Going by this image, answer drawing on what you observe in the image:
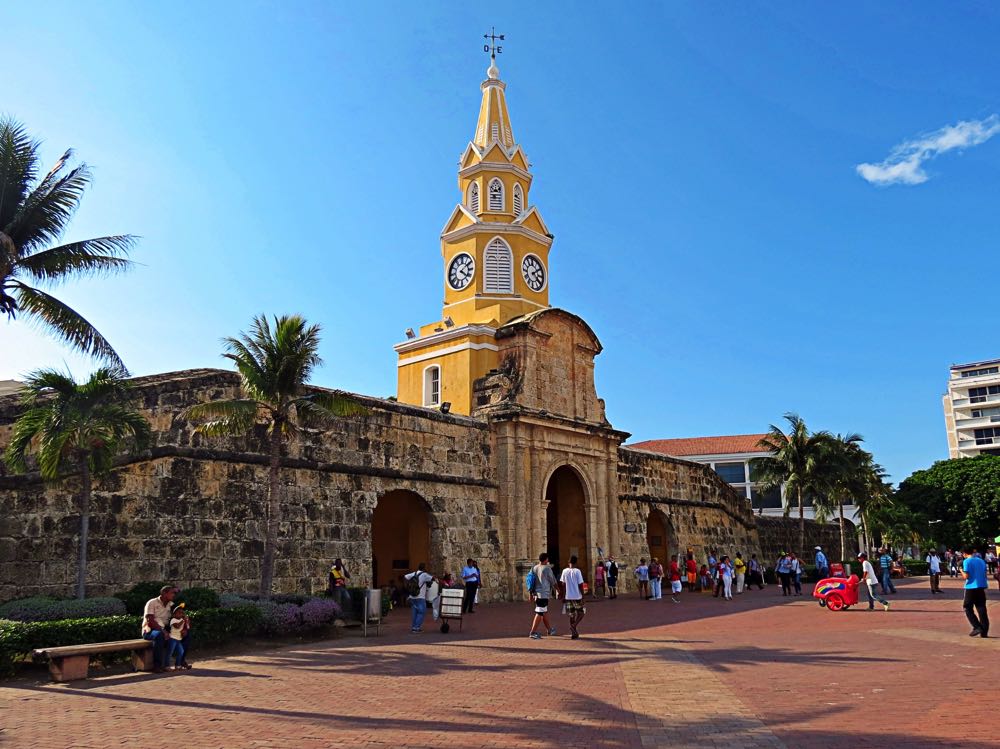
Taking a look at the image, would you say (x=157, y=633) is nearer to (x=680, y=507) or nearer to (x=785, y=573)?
(x=785, y=573)

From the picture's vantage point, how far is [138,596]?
14.5 metres

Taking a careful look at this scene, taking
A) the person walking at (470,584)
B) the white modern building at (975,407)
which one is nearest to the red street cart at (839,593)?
the person walking at (470,584)

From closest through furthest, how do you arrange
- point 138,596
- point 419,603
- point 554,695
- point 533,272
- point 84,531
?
point 554,695 → point 84,531 → point 138,596 → point 419,603 → point 533,272

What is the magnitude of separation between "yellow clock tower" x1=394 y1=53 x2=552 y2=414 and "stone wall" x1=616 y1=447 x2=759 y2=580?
6696mm

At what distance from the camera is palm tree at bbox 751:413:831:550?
36938 millimetres

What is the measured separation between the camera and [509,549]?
24.2 meters

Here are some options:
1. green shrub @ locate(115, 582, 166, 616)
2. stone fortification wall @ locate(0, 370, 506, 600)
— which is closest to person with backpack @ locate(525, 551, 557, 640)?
stone fortification wall @ locate(0, 370, 506, 600)

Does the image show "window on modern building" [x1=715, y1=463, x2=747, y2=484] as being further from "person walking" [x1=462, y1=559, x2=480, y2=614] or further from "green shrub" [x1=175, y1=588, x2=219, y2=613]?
"green shrub" [x1=175, y1=588, x2=219, y2=613]

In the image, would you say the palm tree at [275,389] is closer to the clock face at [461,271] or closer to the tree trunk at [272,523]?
the tree trunk at [272,523]

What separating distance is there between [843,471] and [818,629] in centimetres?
2386

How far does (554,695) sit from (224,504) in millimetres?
10674

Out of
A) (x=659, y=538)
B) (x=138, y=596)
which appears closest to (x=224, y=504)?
(x=138, y=596)

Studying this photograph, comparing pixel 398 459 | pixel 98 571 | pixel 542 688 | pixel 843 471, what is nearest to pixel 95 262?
pixel 98 571

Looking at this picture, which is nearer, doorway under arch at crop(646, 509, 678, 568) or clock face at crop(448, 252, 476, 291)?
clock face at crop(448, 252, 476, 291)
